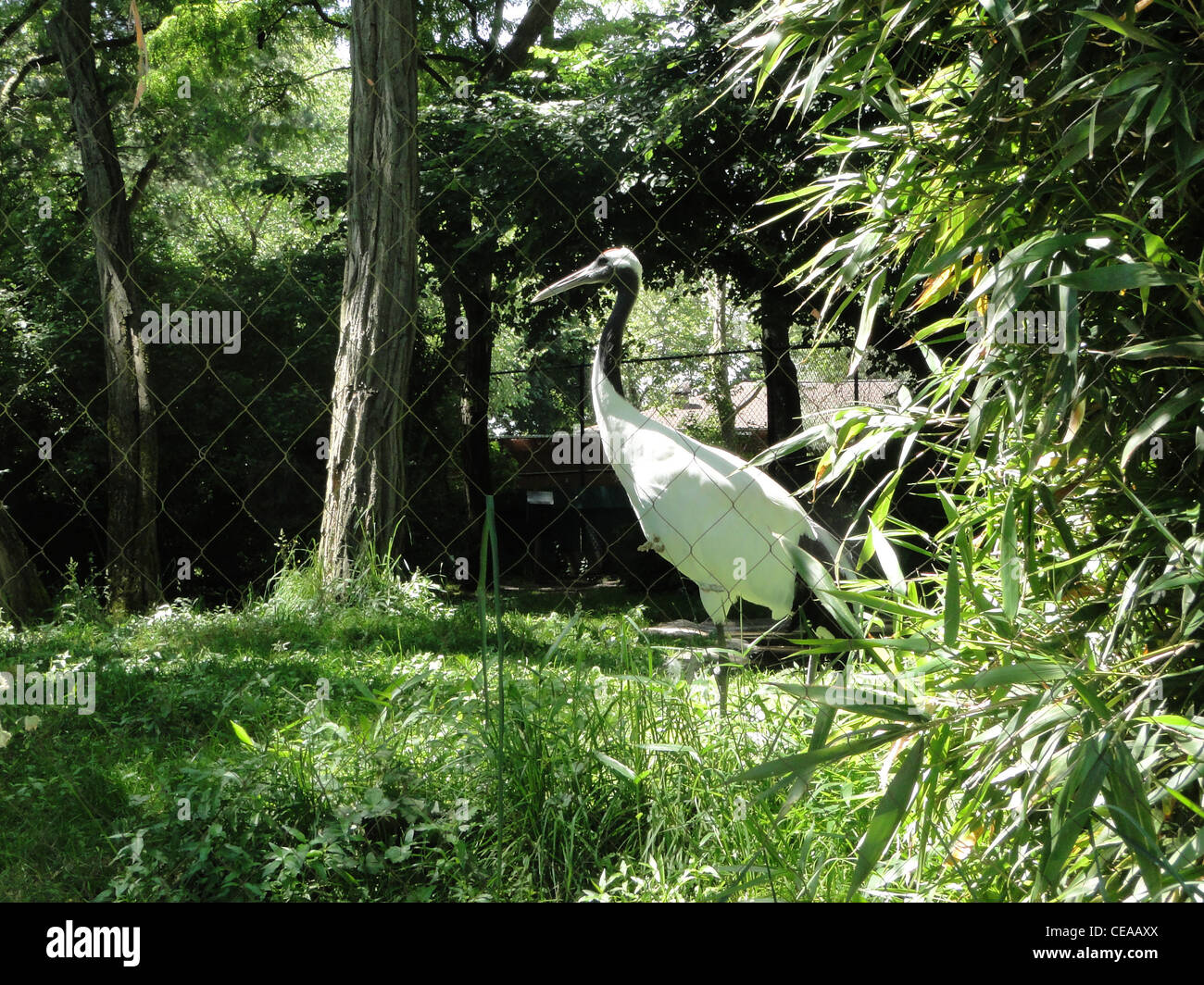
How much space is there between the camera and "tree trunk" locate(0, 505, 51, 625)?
16.6ft

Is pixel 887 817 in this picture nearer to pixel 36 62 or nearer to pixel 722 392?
pixel 722 392

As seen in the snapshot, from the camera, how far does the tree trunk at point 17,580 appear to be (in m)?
5.06

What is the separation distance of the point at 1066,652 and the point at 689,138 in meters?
4.72

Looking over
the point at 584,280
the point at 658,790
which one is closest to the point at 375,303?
the point at 584,280

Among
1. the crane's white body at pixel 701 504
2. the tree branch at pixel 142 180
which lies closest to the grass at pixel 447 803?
the crane's white body at pixel 701 504

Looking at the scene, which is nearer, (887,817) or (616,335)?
(887,817)

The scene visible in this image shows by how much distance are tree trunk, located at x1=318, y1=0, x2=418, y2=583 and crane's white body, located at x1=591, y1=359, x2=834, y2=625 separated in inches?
34.4

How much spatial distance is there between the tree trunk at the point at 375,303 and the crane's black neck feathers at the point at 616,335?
0.72 metres

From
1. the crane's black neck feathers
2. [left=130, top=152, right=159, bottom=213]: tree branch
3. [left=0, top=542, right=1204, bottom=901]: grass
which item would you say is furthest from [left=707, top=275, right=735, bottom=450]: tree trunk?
[left=130, top=152, right=159, bottom=213]: tree branch

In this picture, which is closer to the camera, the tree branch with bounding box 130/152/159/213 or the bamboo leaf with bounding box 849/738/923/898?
the bamboo leaf with bounding box 849/738/923/898

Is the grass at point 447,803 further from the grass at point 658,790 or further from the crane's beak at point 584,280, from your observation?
the crane's beak at point 584,280

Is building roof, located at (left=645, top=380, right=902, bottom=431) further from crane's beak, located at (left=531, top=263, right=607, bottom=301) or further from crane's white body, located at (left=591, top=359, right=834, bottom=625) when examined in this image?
crane's white body, located at (left=591, top=359, right=834, bottom=625)

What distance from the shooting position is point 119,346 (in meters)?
5.53

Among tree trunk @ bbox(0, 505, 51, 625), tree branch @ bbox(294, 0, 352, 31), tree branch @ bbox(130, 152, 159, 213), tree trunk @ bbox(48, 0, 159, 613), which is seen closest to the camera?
tree trunk @ bbox(0, 505, 51, 625)
